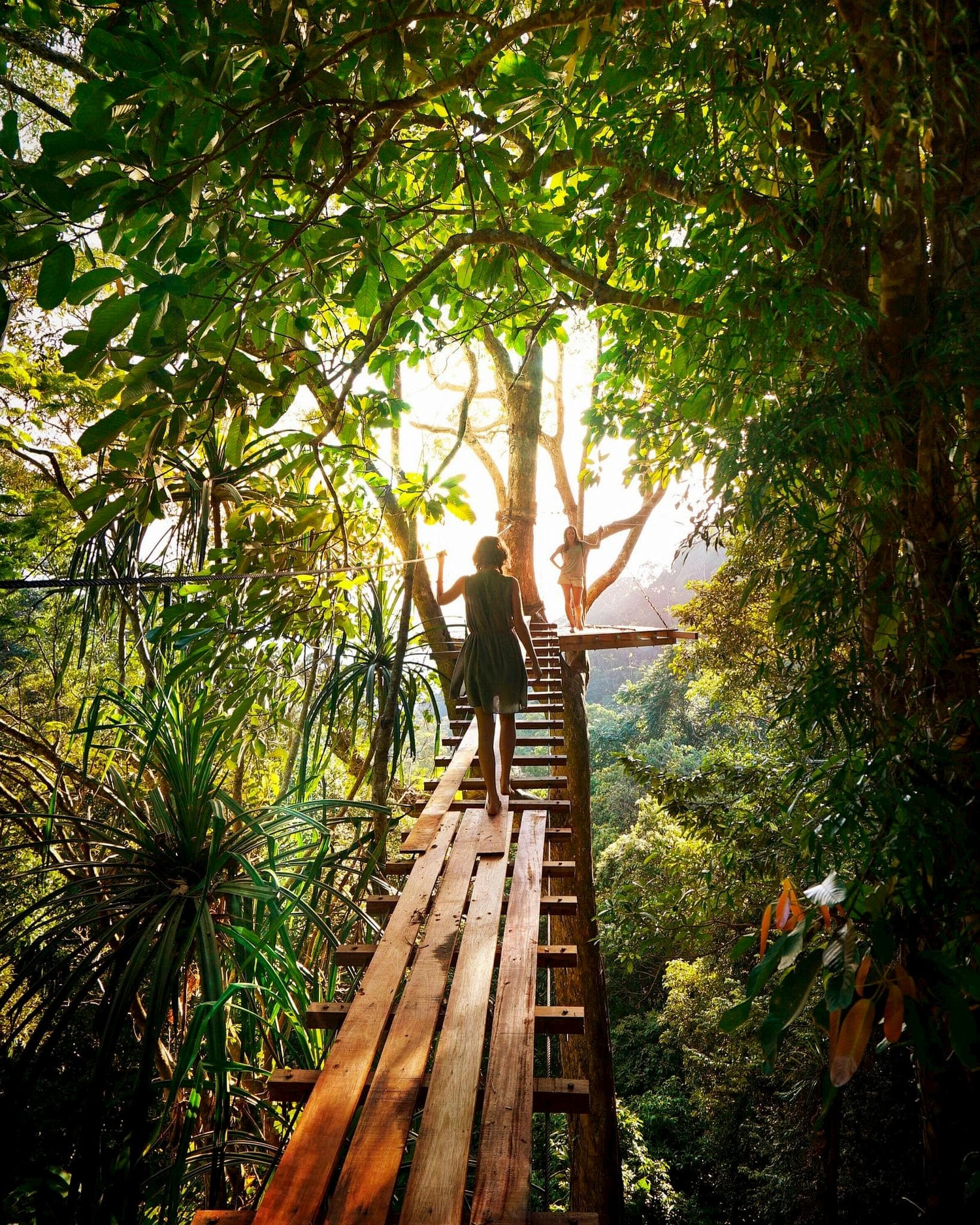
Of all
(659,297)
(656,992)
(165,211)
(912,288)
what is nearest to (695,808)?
(659,297)

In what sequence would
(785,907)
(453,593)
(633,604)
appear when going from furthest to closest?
(633,604), (453,593), (785,907)

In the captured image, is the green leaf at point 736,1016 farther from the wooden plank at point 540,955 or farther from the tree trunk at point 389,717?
the tree trunk at point 389,717

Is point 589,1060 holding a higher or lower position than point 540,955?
lower

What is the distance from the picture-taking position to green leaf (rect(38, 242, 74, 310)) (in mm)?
886

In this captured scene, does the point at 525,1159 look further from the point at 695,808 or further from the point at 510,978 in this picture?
the point at 695,808

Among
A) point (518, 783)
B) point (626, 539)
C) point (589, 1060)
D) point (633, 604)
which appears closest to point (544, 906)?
point (518, 783)

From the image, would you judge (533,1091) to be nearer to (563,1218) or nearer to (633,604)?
(563,1218)

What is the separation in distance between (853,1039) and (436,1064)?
93cm

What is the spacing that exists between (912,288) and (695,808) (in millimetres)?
3374

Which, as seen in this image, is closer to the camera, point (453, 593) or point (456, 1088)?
point (456, 1088)

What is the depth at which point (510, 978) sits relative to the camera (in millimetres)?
1775

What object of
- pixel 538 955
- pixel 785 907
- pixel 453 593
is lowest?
pixel 538 955

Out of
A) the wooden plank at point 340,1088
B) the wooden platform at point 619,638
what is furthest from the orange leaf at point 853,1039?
the wooden platform at point 619,638

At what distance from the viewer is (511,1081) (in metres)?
1.42
